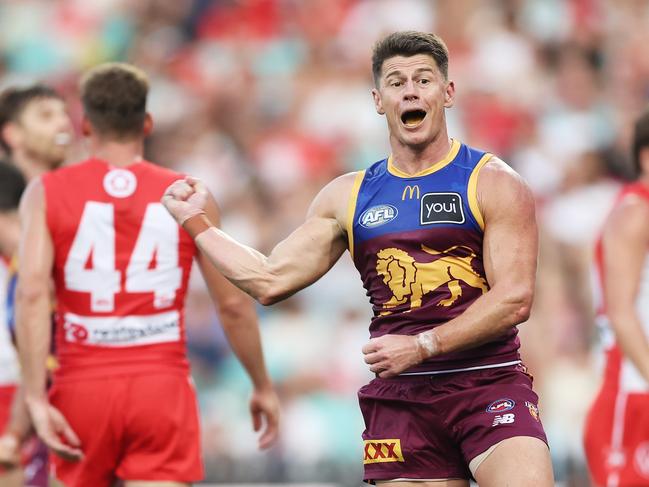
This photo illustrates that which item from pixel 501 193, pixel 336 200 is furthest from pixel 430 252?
pixel 336 200

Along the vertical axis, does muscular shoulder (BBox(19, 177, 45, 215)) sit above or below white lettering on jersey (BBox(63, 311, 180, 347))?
above

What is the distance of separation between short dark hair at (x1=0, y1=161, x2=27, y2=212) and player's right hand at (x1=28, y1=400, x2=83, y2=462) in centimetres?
139

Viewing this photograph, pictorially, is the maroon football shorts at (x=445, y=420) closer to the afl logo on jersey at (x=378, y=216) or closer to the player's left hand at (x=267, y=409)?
the afl logo on jersey at (x=378, y=216)

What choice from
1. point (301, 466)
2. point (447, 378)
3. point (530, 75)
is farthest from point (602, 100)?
point (447, 378)

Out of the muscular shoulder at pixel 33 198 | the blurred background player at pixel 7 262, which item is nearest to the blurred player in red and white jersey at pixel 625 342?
the muscular shoulder at pixel 33 198

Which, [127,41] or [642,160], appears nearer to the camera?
[642,160]

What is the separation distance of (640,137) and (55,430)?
341 centimetres

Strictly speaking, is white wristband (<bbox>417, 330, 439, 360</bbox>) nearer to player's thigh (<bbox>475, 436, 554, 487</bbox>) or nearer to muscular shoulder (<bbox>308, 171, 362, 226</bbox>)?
player's thigh (<bbox>475, 436, 554, 487</bbox>)

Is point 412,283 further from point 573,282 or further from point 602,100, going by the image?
point 602,100

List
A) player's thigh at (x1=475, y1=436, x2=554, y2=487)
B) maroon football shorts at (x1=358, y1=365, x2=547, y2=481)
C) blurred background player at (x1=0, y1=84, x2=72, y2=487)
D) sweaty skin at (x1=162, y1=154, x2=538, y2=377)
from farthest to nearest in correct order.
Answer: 1. blurred background player at (x1=0, y1=84, x2=72, y2=487)
2. maroon football shorts at (x1=358, y1=365, x2=547, y2=481)
3. sweaty skin at (x1=162, y1=154, x2=538, y2=377)
4. player's thigh at (x1=475, y1=436, x2=554, y2=487)

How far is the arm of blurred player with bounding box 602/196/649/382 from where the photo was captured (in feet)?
22.1

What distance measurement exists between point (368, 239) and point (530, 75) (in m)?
8.11

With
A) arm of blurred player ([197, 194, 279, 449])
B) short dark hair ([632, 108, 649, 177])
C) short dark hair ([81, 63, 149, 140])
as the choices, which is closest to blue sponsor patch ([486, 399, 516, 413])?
arm of blurred player ([197, 194, 279, 449])

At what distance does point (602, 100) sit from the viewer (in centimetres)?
1307
